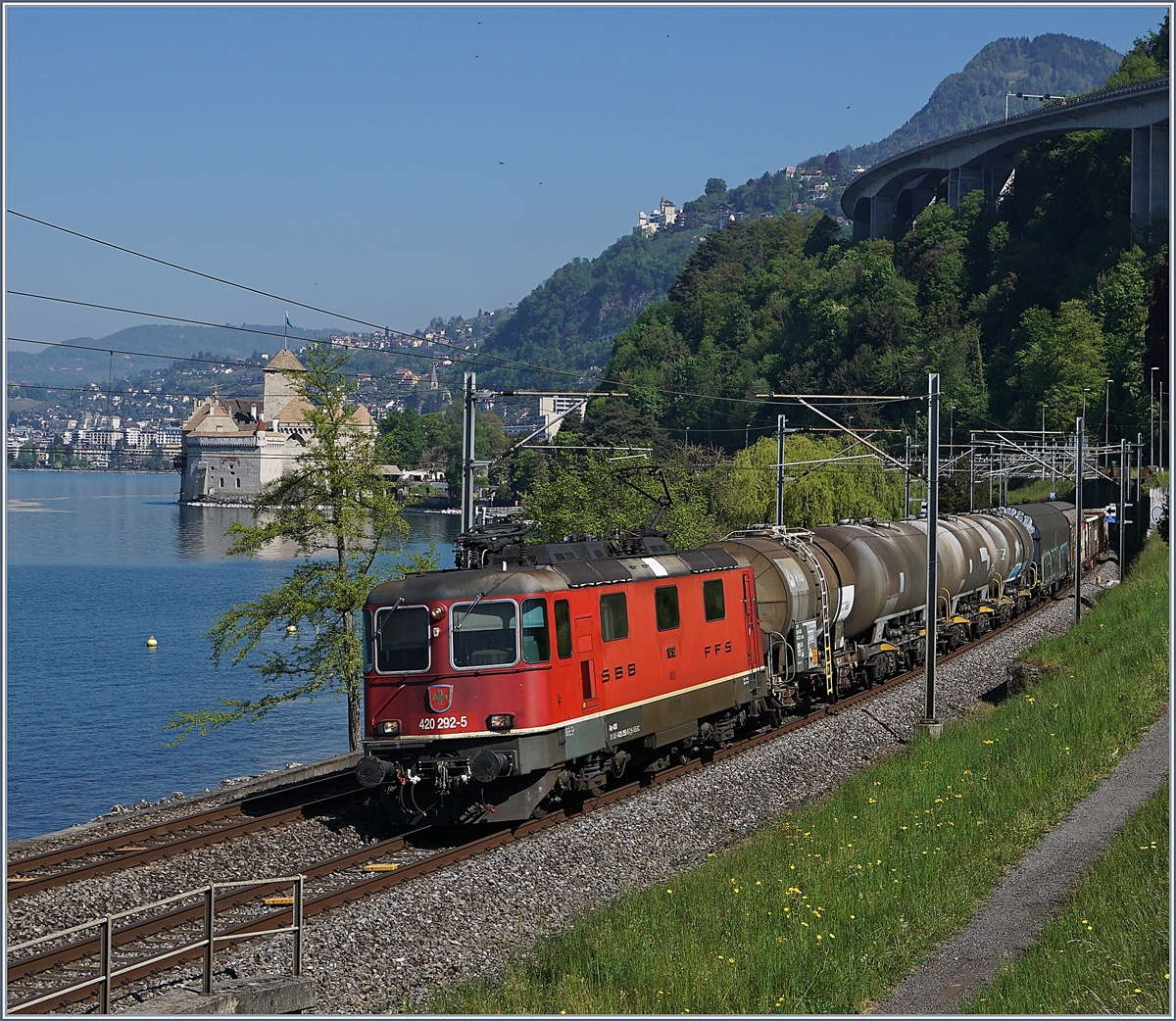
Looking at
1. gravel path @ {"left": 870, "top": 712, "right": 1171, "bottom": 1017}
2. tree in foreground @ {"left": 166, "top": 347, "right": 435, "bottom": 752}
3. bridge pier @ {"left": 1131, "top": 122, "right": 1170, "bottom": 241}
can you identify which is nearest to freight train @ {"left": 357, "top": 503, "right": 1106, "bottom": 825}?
gravel path @ {"left": 870, "top": 712, "right": 1171, "bottom": 1017}

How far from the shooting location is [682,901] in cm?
1532

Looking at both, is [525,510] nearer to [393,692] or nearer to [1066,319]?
[393,692]

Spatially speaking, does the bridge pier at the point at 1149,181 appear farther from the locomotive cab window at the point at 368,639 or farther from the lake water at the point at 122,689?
the locomotive cab window at the point at 368,639

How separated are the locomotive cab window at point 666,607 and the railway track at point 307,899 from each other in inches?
105

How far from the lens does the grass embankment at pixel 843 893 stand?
1251 centimetres

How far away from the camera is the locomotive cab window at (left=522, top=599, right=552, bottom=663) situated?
756 inches

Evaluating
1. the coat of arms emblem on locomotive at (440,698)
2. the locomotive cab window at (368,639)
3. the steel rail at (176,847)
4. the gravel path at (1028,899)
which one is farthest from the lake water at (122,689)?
the gravel path at (1028,899)

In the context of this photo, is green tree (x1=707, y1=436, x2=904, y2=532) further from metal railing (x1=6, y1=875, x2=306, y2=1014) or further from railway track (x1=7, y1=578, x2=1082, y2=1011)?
metal railing (x1=6, y1=875, x2=306, y2=1014)

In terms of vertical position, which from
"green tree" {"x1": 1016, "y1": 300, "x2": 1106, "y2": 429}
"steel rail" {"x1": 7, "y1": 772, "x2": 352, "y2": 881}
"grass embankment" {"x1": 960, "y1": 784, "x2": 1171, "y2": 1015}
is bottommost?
"steel rail" {"x1": 7, "y1": 772, "x2": 352, "y2": 881}

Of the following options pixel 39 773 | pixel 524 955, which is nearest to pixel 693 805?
pixel 524 955

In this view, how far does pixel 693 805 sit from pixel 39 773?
3075cm

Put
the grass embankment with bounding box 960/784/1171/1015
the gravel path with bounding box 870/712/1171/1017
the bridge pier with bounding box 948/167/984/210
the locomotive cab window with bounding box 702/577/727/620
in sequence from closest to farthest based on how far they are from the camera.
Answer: the grass embankment with bounding box 960/784/1171/1015, the gravel path with bounding box 870/712/1171/1017, the locomotive cab window with bounding box 702/577/727/620, the bridge pier with bounding box 948/167/984/210

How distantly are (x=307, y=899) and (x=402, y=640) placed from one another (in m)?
4.38

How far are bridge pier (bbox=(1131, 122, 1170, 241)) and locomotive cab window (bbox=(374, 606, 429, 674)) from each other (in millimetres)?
109142
